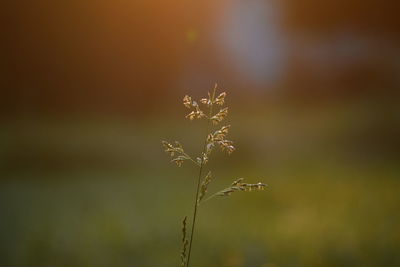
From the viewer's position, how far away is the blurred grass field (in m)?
4.02

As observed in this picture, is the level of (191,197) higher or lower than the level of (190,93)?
lower

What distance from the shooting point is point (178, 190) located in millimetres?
5402

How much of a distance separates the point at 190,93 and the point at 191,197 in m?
1.38

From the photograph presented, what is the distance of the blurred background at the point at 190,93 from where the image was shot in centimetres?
569

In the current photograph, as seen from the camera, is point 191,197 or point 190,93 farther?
point 190,93

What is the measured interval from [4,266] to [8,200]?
1617mm

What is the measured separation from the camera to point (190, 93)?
6039 millimetres

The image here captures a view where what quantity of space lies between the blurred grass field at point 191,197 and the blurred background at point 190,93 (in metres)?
0.02

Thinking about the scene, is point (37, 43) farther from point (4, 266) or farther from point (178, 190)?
point (4, 266)

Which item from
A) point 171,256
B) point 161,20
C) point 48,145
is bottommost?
point 171,256

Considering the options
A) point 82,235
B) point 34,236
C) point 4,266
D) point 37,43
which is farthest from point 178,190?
point 37,43

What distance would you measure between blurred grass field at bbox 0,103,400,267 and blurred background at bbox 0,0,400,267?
2 cm

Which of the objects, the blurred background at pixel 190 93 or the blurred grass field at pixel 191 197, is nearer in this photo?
the blurred grass field at pixel 191 197

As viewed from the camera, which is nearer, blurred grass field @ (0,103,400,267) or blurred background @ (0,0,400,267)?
blurred grass field @ (0,103,400,267)
